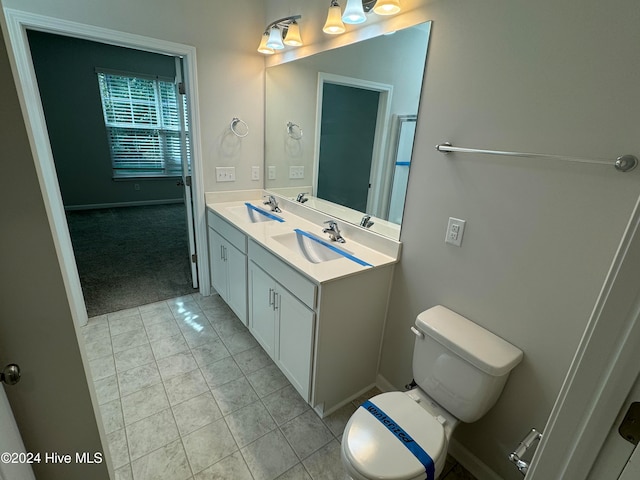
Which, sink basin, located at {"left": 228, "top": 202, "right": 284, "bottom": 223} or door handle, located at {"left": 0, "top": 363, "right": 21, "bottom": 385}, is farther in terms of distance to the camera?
sink basin, located at {"left": 228, "top": 202, "right": 284, "bottom": 223}

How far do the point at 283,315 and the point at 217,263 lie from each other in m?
1.17

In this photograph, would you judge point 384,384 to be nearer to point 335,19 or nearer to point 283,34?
point 335,19

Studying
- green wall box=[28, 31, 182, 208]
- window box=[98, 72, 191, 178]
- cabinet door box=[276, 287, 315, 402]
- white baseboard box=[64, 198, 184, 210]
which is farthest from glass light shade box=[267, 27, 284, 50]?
white baseboard box=[64, 198, 184, 210]

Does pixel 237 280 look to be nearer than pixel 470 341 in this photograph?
No

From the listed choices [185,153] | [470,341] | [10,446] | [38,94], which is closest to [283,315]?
[470,341]

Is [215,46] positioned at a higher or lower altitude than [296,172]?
higher

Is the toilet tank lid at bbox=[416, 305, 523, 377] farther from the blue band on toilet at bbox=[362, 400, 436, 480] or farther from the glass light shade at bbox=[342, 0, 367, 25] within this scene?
the glass light shade at bbox=[342, 0, 367, 25]

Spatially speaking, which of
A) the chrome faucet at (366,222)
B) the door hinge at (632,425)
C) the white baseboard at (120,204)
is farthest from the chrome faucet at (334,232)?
the white baseboard at (120,204)

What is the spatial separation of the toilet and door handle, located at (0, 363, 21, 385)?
102 cm

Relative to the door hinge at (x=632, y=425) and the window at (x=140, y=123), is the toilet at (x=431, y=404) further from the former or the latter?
the window at (x=140, y=123)

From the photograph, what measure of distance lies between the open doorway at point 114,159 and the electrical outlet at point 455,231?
2.72 metres

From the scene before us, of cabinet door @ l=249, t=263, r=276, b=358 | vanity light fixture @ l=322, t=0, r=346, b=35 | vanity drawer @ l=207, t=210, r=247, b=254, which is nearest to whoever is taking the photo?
vanity light fixture @ l=322, t=0, r=346, b=35

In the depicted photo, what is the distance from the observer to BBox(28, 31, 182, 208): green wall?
15.0 feet

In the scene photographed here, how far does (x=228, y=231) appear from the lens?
2297mm
